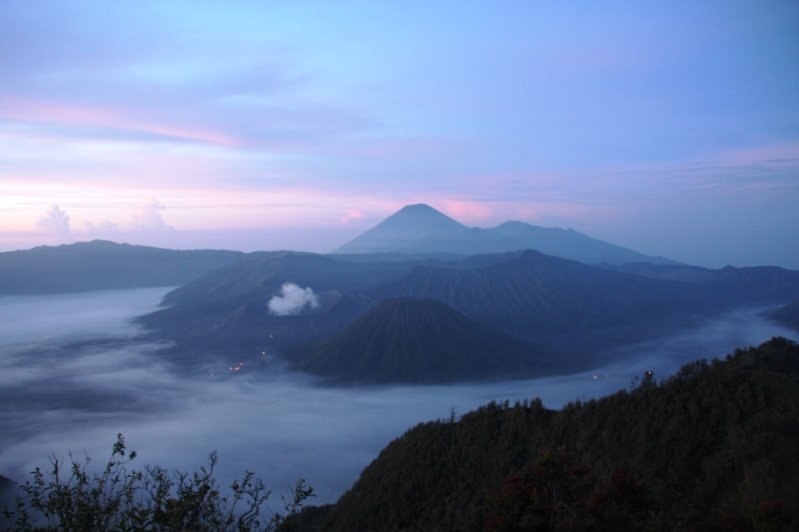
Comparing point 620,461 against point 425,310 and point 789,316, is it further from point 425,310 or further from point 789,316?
point 789,316

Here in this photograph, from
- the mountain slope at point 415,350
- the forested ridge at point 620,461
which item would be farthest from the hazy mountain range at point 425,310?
the forested ridge at point 620,461

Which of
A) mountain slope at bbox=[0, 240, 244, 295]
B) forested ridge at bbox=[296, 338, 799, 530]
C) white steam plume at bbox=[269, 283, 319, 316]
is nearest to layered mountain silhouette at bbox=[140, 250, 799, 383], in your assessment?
white steam plume at bbox=[269, 283, 319, 316]

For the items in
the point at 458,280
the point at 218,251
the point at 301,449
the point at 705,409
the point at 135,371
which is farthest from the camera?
the point at 218,251

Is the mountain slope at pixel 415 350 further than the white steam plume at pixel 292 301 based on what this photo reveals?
No

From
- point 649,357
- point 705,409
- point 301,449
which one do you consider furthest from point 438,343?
point 705,409

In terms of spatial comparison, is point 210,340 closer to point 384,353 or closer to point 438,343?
point 384,353

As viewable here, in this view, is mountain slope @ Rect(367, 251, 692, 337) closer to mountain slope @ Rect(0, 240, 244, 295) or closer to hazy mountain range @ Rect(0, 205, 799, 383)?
hazy mountain range @ Rect(0, 205, 799, 383)

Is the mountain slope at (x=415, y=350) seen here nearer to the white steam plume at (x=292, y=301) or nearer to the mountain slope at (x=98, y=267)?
Result: the white steam plume at (x=292, y=301)
